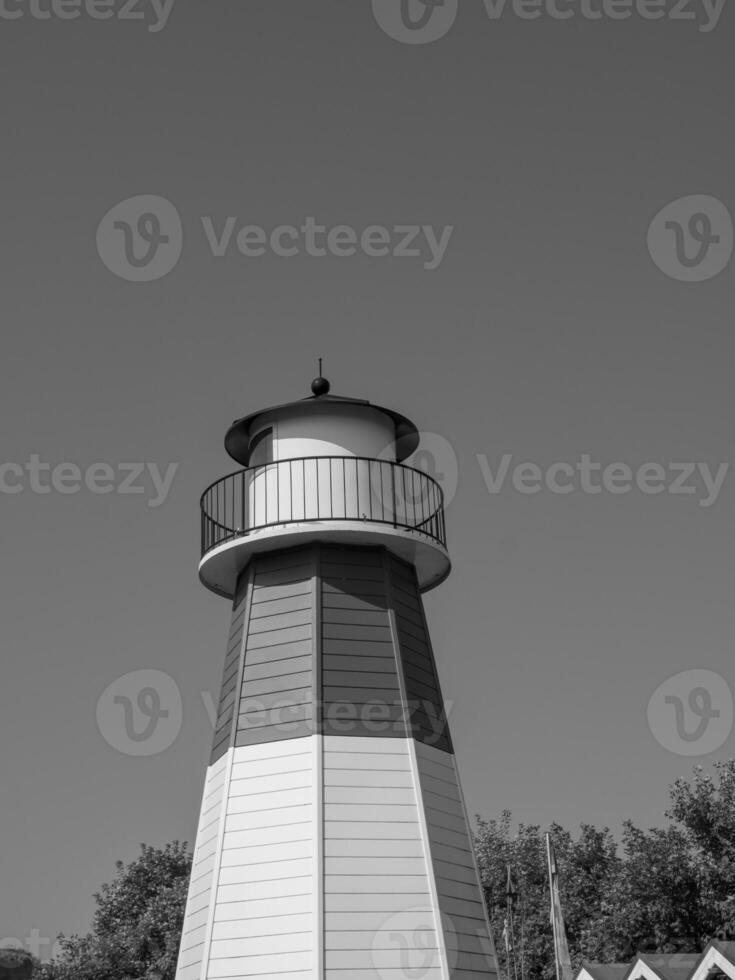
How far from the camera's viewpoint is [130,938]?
161 feet

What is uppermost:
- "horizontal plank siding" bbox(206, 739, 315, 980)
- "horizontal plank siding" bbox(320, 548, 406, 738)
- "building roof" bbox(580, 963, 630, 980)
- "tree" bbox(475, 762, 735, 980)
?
"tree" bbox(475, 762, 735, 980)

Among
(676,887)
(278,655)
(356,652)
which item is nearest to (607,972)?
(676,887)

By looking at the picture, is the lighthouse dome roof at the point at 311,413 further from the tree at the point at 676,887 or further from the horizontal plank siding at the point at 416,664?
the tree at the point at 676,887

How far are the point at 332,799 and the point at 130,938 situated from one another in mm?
35240

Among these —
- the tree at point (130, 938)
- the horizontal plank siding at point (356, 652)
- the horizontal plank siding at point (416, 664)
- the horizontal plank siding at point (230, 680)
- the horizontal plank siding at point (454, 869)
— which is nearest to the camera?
the horizontal plank siding at point (454, 869)

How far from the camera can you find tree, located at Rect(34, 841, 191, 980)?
4809 cm

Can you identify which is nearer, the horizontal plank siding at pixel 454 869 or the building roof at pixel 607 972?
the horizontal plank siding at pixel 454 869

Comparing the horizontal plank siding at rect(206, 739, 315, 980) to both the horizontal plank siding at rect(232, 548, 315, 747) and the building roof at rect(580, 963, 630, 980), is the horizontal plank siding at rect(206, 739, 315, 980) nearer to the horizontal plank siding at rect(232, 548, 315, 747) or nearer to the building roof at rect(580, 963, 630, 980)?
the horizontal plank siding at rect(232, 548, 315, 747)

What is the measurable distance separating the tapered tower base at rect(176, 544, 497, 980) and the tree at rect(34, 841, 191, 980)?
30.2m

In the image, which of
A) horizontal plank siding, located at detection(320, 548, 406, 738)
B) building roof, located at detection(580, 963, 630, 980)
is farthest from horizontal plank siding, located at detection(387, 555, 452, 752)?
building roof, located at detection(580, 963, 630, 980)

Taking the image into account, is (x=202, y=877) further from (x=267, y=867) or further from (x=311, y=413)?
(x=311, y=413)

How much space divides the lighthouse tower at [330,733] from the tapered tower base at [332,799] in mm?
22

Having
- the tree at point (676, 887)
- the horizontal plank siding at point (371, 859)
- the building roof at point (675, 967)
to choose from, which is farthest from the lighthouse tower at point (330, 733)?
the tree at point (676, 887)

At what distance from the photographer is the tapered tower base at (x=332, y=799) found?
651 inches
